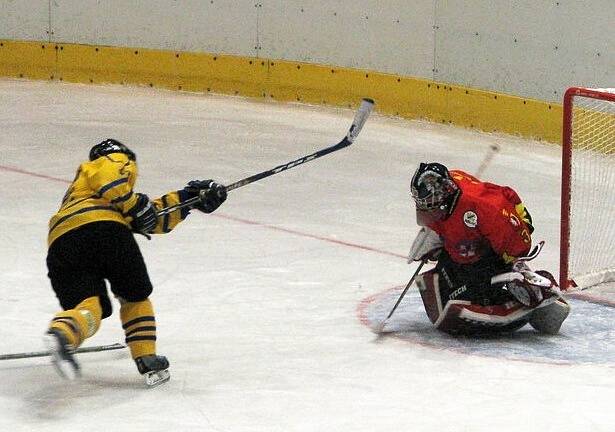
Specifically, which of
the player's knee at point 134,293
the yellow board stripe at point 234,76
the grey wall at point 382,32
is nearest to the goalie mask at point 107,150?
the player's knee at point 134,293

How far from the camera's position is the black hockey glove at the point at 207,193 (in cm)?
435

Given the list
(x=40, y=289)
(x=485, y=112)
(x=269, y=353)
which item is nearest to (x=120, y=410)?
(x=269, y=353)

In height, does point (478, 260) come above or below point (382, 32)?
below

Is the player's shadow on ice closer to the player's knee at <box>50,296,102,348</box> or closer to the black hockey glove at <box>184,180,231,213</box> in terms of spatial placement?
the black hockey glove at <box>184,180,231,213</box>

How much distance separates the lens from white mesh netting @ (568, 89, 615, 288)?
18.8ft

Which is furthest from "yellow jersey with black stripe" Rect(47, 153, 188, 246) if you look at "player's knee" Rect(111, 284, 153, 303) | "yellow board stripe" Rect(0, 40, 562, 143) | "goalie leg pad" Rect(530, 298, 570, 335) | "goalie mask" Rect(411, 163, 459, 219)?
"yellow board stripe" Rect(0, 40, 562, 143)

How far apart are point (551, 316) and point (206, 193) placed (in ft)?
4.63

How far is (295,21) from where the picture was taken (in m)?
9.63

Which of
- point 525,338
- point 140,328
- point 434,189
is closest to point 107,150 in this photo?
point 140,328

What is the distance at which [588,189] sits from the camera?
641 centimetres

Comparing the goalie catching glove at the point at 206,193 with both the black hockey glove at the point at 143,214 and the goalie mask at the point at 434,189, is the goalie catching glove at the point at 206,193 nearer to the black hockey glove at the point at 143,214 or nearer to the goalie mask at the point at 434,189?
the black hockey glove at the point at 143,214

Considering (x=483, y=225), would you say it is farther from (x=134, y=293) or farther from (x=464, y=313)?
(x=134, y=293)

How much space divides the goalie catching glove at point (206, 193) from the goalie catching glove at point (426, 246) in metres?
0.85

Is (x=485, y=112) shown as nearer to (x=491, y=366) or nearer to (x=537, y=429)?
(x=491, y=366)
